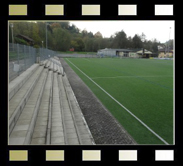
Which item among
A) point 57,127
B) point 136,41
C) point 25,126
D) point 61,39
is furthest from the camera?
point 136,41

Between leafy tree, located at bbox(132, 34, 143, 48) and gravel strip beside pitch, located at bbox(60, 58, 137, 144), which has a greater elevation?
leafy tree, located at bbox(132, 34, 143, 48)

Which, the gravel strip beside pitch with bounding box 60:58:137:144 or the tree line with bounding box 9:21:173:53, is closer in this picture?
the gravel strip beside pitch with bounding box 60:58:137:144

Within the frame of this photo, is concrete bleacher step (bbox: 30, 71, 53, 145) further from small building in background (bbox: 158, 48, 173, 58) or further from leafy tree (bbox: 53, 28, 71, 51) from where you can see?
small building in background (bbox: 158, 48, 173, 58)

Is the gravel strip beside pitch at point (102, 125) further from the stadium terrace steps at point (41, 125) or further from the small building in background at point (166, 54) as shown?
the small building in background at point (166, 54)

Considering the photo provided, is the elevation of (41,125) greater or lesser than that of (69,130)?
greater

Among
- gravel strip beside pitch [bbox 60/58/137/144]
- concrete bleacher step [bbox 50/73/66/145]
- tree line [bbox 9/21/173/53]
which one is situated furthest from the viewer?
tree line [bbox 9/21/173/53]

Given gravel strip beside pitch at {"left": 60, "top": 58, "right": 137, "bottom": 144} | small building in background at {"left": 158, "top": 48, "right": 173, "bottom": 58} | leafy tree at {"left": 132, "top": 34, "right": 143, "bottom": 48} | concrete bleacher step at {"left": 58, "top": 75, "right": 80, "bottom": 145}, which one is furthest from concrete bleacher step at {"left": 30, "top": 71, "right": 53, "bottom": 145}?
leafy tree at {"left": 132, "top": 34, "right": 143, "bottom": 48}

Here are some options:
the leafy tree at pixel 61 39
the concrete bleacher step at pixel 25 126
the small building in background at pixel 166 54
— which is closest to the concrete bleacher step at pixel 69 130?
the concrete bleacher step at pixel 25 126

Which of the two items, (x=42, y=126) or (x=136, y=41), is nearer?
(x=42, y=126)

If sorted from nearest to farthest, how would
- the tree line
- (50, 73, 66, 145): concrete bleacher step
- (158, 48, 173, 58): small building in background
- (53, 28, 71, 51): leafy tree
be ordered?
(50, 73, 66, 145): concrete bleacher step, the tree line, (53, 28, 71, 51): leafy tree, (158, 48, 173, 58): small building in background

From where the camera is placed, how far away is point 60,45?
71.9 m

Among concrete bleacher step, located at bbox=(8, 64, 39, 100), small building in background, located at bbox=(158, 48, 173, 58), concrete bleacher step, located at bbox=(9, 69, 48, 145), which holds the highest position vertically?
small building in background, located at bbox=(158, 48, 173, 58)

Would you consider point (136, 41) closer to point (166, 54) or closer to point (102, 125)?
point (166, 54)

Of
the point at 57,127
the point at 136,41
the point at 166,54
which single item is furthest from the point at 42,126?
the point at 136,41
